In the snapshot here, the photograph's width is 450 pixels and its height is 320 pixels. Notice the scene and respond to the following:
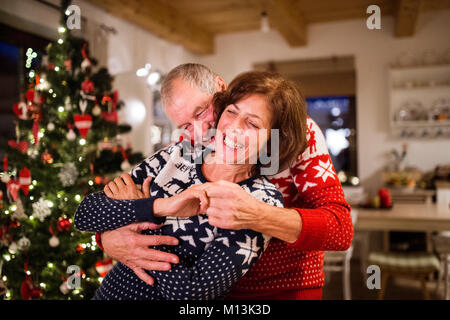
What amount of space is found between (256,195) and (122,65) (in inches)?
130

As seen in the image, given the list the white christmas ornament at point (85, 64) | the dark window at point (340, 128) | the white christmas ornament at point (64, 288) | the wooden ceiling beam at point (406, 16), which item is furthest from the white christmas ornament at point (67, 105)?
the dark window at point (340, 128)

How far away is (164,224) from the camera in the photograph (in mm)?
872

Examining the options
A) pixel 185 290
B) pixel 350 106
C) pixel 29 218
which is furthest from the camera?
pixel 350 106

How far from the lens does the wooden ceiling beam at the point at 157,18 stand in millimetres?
3309

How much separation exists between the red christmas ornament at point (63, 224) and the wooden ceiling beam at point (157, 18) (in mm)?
1614

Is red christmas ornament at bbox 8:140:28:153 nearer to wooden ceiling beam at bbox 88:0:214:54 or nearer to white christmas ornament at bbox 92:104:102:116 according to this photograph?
white christmas ornament at bbox 92:104:102:116

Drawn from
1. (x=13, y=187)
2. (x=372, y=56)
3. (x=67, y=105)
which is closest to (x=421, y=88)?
(x=372, y=56)

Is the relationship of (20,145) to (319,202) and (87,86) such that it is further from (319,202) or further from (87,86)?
(319,202)

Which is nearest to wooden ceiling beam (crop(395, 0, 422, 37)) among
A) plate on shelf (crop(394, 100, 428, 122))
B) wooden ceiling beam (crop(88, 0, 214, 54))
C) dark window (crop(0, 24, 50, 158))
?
plate on shelf (crop(394, 100, 428, 122))

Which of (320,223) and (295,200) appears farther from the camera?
(295,200)

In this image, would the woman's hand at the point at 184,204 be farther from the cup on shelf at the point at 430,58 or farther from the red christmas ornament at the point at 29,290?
the cup on shelf at the point at 430,58

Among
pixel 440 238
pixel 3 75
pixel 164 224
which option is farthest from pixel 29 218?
pixel 440 238

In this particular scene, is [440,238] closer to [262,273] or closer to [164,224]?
[262,273]

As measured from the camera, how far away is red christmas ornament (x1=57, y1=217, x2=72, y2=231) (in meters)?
2.05
